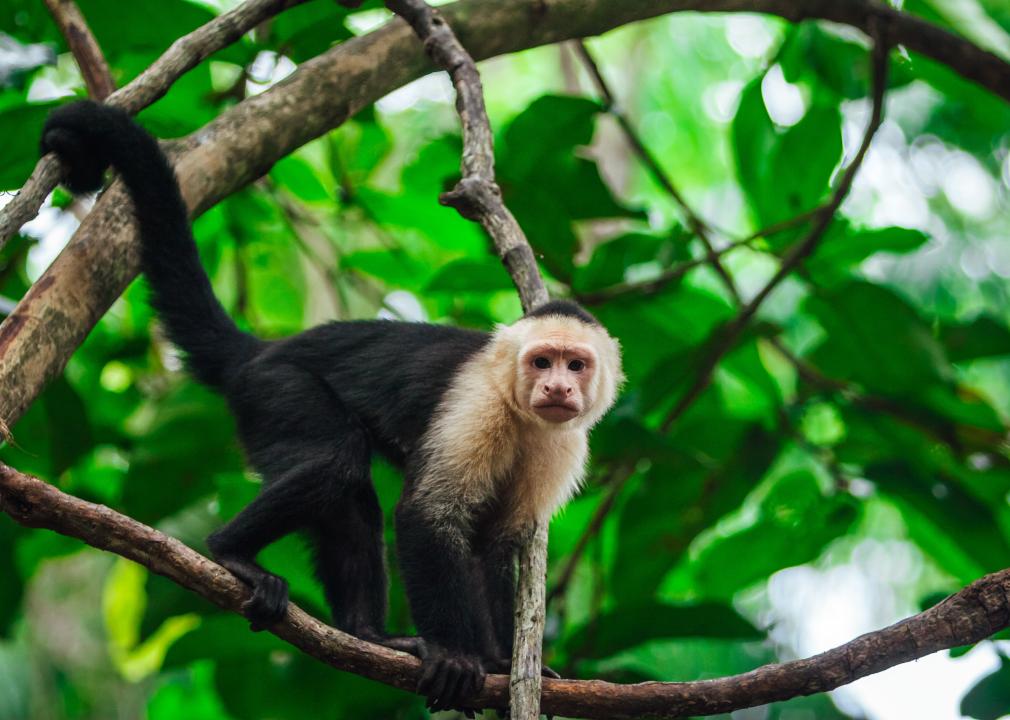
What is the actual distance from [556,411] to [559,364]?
167mm

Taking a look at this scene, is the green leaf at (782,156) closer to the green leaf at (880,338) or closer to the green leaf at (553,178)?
the green leaf at (880,338)

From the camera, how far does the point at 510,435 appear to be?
3299 mm

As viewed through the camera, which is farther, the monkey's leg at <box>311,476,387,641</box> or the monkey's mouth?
the monkey's leg at <box>311,476,387,641</box>

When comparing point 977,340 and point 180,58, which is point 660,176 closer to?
point 977,340

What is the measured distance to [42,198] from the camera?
241cm

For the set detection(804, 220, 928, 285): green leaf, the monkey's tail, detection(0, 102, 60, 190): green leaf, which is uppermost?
detection(804, 220, 928, 285): green leaf

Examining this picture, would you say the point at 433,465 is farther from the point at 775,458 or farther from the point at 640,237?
the point at 775,458

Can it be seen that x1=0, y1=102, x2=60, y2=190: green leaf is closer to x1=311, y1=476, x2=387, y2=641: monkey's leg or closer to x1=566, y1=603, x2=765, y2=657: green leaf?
x1=311, y1=476, x2=387, y2=641: monkey's leg

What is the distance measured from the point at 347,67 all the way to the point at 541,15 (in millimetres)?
674

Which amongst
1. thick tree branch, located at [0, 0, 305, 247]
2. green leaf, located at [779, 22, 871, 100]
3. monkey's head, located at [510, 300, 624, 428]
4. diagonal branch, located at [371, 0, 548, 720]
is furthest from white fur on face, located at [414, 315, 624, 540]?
green leaf, located at [779, 22, 871, 100]

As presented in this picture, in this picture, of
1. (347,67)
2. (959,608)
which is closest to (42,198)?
(347,67)

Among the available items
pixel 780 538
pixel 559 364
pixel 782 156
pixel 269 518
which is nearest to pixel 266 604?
pixel 269 518

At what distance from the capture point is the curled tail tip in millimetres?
2693

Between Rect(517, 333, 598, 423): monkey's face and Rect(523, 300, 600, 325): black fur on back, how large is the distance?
72 mm
